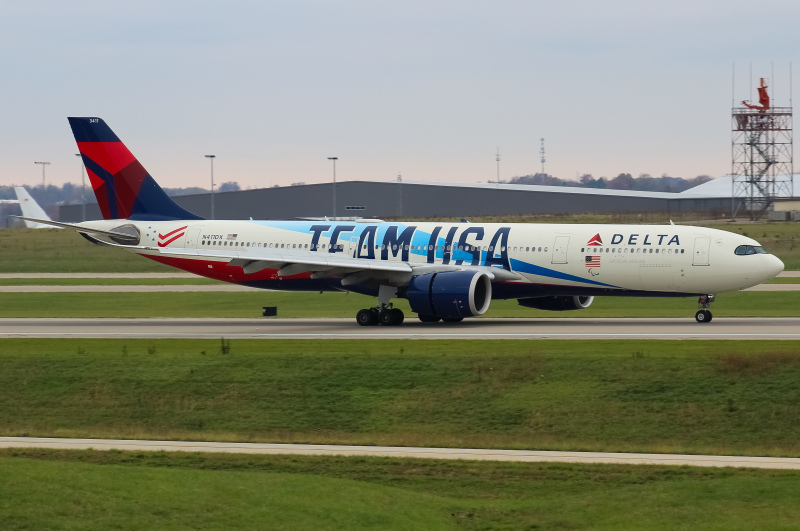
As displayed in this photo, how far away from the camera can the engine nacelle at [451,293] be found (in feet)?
132

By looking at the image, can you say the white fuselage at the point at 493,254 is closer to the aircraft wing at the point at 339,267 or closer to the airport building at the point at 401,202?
the aircraft wing at the point at 339,267

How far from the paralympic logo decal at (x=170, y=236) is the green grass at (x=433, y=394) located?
14134mm

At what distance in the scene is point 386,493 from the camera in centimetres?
2014

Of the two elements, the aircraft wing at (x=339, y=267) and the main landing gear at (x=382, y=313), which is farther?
the main landing gear at (x=382, y=313)

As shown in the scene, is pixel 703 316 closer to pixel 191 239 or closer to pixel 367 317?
pixel 367 317

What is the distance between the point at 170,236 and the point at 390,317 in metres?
11.6

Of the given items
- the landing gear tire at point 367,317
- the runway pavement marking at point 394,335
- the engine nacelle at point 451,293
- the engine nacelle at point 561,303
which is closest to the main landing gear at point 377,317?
the landing gear tire at point 367,317

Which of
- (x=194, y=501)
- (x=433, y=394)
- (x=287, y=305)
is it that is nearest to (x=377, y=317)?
(x=287, y=305)

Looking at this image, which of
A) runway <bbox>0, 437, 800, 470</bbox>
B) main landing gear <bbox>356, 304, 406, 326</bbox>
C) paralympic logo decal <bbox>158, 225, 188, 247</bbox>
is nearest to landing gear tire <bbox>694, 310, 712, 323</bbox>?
main landing gear <bbox>356, 304, 406, 326</bbox>

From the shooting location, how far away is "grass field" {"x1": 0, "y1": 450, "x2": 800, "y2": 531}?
18156mm

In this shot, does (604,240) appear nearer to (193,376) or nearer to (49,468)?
(193,376)

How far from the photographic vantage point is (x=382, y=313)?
1693 inches

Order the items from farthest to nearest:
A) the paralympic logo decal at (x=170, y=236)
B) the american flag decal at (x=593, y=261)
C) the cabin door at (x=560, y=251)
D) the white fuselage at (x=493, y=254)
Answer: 1. the paralympic logo decal at (x=170, y=236)
2. the cabin door at (x=560, y=251)
3. the american flag decal at (x=593, y=261)
4. the white fuselage at (x=493, y=254)

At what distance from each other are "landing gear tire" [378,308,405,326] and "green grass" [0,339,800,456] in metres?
8.11
